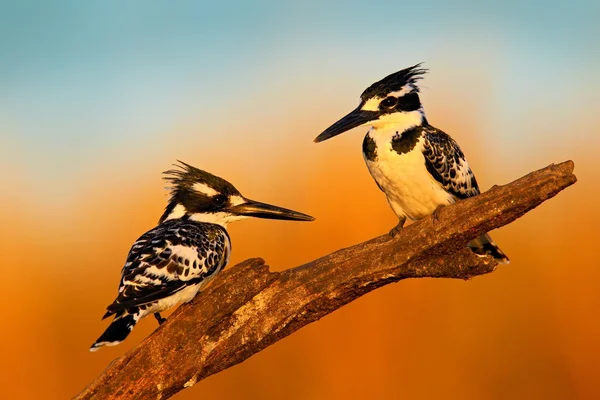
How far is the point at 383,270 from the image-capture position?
4188 millimetres

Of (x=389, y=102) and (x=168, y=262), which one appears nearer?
(x=168, y=262)

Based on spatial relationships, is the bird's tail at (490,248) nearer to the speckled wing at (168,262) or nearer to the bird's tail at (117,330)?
the speckled wing at (168,262)

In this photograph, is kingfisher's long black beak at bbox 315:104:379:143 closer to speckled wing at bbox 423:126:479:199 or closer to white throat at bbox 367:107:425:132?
white throat at bbox 367:107:425:132

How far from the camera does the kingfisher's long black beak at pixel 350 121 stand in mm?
4941

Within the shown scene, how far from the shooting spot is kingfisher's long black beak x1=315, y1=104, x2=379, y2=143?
195 inches

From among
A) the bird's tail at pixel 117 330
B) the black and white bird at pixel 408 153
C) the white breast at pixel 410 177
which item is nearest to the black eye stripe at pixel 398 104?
the black and white bird at pixel 408 153

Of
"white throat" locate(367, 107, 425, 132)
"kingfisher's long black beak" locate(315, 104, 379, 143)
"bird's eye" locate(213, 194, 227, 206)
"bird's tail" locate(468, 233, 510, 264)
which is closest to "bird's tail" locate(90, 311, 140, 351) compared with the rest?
"bird's eye" locate(213, 194, 227, 206)

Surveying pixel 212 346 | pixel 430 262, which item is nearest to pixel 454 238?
pixel 430 262

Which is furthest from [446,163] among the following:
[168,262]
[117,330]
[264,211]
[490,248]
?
[117,330]

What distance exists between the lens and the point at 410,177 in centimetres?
477

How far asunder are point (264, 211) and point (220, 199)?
0.32m

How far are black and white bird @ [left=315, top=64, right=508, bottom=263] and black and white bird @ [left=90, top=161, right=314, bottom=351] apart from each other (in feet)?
2.17

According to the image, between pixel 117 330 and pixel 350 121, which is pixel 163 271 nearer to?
pixel 117 330

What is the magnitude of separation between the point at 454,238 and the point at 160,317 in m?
1.79
